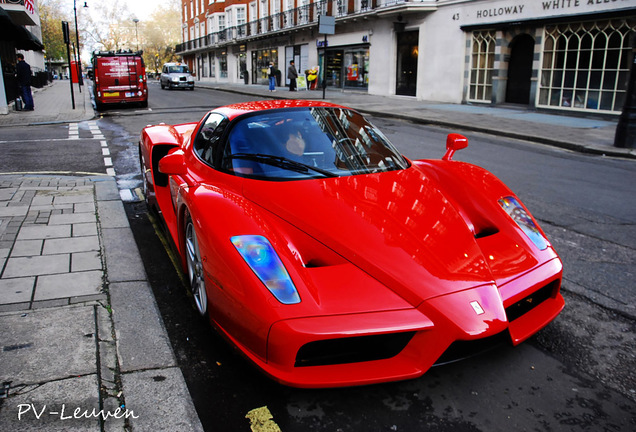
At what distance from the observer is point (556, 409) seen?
7.36 ft

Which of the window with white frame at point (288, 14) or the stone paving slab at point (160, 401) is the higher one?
the window with white frame at point (288, 14)

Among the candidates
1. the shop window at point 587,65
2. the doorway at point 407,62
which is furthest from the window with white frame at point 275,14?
the shop window at point 587,65

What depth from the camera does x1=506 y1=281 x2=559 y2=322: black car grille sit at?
8.03 feet

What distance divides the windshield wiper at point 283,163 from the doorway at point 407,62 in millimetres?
21922

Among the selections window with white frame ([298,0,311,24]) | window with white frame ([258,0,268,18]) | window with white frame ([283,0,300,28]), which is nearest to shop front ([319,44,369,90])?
window with white frame ([298,0,311,24])

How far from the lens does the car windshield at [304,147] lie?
10.4 feet

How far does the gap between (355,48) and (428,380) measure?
2812 centimetres

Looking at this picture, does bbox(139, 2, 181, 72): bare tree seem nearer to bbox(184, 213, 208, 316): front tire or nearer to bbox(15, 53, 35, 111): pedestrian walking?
bbox(15, 53, 35, 111): pedestrian walking

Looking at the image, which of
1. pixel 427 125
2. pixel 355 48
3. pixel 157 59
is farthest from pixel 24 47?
pixel 157 59

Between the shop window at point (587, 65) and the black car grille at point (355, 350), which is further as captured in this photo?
the shop window at point (587, 65)

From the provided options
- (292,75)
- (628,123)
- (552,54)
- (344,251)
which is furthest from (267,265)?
(292,75)

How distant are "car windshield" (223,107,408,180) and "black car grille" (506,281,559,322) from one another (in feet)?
3.99

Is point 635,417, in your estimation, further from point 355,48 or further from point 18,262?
point 355,48

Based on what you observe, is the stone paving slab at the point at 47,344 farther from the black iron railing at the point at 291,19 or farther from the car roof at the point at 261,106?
the black iron railing at the point at 291,19
